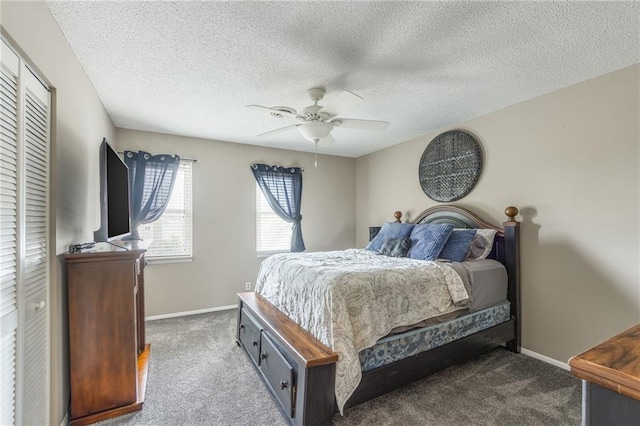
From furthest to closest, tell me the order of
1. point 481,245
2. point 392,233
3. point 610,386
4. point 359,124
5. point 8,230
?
point 392,233 → point 481,245 → point 359,124 → point 8,230 → point 610,386

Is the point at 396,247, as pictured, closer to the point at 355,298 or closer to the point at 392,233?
the point at 392,233

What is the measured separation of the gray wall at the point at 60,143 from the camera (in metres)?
1.41

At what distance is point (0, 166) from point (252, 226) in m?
3.29

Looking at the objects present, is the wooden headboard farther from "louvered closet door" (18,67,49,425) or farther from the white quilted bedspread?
"louvered closet door" (18,67,49,425)

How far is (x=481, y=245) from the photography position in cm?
297

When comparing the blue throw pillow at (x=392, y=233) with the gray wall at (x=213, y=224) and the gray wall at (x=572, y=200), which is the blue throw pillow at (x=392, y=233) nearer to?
the gray wall at (x=572, y=200)

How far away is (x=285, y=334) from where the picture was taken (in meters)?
2.07

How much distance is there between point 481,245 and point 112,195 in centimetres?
336

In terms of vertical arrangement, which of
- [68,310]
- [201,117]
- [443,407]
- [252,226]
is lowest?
[443,407]

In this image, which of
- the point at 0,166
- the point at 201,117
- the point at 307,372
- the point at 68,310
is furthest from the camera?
the point at 201,117

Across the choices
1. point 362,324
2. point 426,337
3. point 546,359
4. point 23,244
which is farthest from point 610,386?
point 546,359

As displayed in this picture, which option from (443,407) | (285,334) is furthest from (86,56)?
(443,407)

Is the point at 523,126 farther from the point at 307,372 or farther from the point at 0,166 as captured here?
the point at 0,166

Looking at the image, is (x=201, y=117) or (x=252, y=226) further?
(x=252, y=226)
